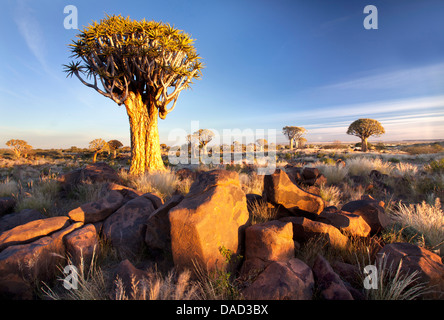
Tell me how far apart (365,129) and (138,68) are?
40.4 meters

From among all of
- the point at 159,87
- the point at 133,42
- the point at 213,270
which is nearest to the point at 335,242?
the point at 213,270

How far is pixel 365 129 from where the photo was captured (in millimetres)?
36094

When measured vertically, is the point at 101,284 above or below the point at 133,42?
below

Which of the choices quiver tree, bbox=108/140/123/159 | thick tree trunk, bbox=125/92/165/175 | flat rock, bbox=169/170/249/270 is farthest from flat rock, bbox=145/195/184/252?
quiver tree, bbox=108/140/123/159

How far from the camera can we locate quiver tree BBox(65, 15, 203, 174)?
8.77m

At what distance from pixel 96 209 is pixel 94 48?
27.8ft

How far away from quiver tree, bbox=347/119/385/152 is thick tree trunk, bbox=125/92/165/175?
128 ft

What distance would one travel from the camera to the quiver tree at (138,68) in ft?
28.8

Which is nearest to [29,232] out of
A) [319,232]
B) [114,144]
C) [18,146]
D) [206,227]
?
[206,227]

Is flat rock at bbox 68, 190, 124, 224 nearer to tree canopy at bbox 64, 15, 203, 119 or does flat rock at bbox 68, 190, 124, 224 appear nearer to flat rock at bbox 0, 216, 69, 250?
flat rock at bbox 0, 216, 69, 250

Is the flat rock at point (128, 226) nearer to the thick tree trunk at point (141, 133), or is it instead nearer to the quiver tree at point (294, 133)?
the thick tree trunk at point (141, 133)
